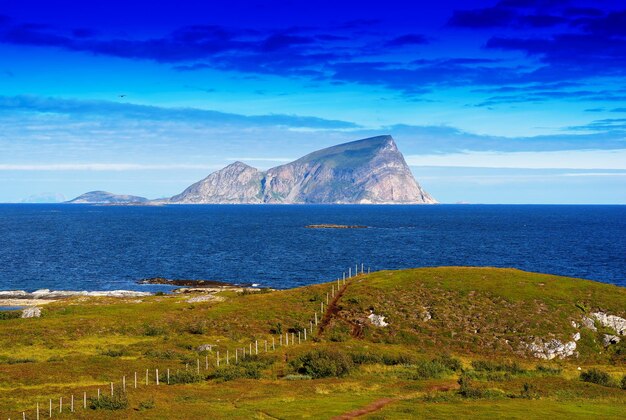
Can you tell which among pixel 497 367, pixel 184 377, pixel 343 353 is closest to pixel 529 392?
pixel 497 367

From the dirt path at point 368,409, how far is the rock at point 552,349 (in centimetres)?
3195

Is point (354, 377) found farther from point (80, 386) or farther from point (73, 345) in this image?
point (73, 345)

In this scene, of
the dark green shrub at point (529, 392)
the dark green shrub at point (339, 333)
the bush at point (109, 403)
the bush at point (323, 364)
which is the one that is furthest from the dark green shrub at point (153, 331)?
the dark green shrub at point (529, 392)

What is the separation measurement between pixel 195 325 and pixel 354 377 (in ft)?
102

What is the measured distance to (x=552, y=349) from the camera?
77188 millimetres

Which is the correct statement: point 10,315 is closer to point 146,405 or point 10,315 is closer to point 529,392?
point 146,405

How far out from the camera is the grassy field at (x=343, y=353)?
1997 inches

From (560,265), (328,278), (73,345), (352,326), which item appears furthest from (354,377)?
(560,265)

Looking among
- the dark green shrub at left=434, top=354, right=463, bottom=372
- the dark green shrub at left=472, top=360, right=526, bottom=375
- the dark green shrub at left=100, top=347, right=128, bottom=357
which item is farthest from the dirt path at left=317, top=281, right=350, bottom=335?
the dark green shrub at left=100, top=347, right=128, bottom=357

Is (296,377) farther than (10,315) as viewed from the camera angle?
No

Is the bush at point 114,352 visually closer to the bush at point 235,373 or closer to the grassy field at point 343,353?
the grassy field at point 343,353

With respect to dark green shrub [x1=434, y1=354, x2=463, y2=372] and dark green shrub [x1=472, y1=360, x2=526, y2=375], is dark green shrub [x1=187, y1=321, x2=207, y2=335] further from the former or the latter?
dark green shrub [x1=472, y1=360, x2=526, y2=375]

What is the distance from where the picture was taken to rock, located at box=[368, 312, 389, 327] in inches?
3367

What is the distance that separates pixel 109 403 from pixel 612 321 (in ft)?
217
